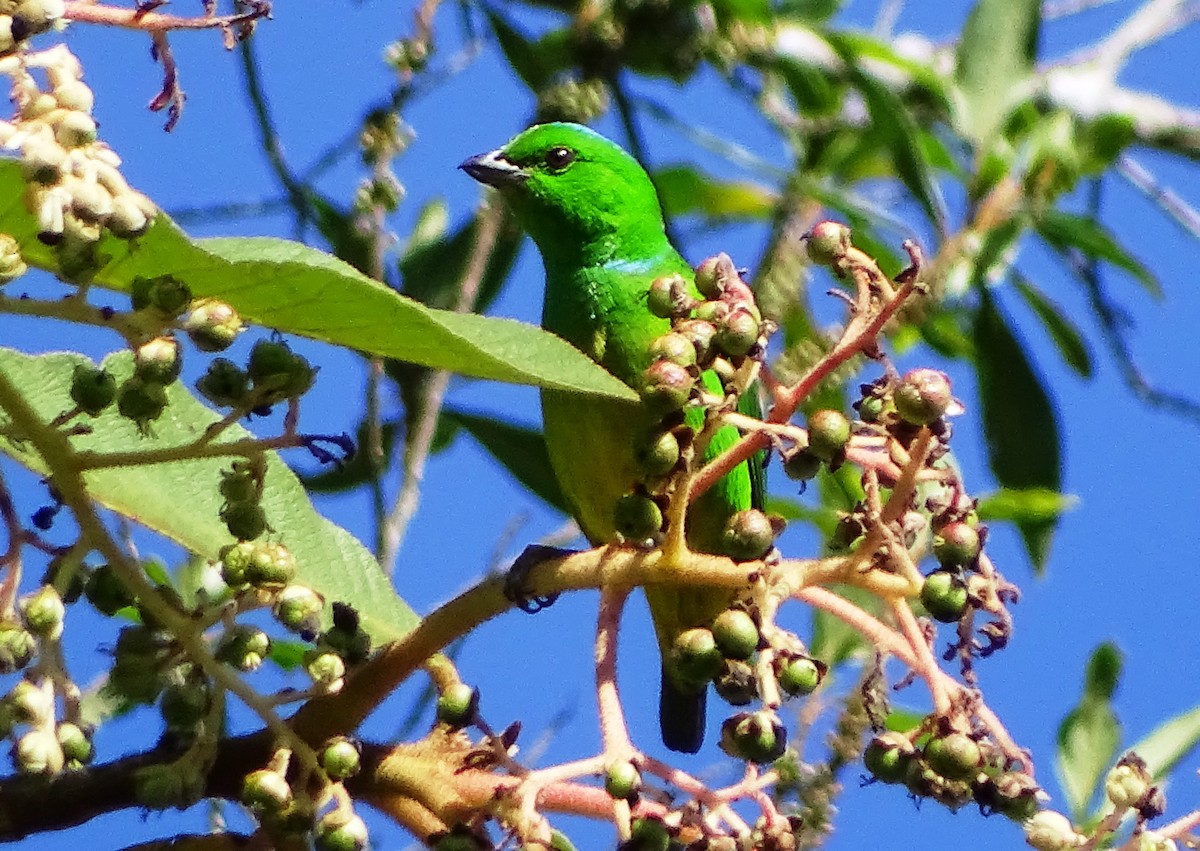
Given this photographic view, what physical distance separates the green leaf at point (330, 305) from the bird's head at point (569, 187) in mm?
1810

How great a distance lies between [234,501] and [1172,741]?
212cm

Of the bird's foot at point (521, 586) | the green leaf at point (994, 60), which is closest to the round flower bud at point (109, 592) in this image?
the bird's foot at point (521, 586)

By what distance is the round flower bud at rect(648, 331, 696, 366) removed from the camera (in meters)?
1.30

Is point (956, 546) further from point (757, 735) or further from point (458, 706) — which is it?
point (458, 706)

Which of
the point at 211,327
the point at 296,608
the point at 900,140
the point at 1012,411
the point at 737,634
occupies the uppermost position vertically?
the point at 900,140

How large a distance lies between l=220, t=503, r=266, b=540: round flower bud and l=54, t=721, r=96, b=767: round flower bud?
0.20 meters

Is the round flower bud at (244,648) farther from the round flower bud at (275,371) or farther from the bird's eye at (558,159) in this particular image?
the bird's eye at (558,159)

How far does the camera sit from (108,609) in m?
1.29

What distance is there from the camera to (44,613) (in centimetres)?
121

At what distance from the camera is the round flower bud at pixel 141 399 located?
1161mm

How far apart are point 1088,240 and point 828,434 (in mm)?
2662

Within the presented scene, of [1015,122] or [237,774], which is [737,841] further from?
[1015,122]

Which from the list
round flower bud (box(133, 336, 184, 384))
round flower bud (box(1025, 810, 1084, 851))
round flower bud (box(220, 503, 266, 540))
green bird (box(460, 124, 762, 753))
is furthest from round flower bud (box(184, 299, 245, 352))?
green bird (box(460, 124, 762, 753))

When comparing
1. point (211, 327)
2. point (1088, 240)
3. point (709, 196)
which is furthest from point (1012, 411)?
point (211, 327)
